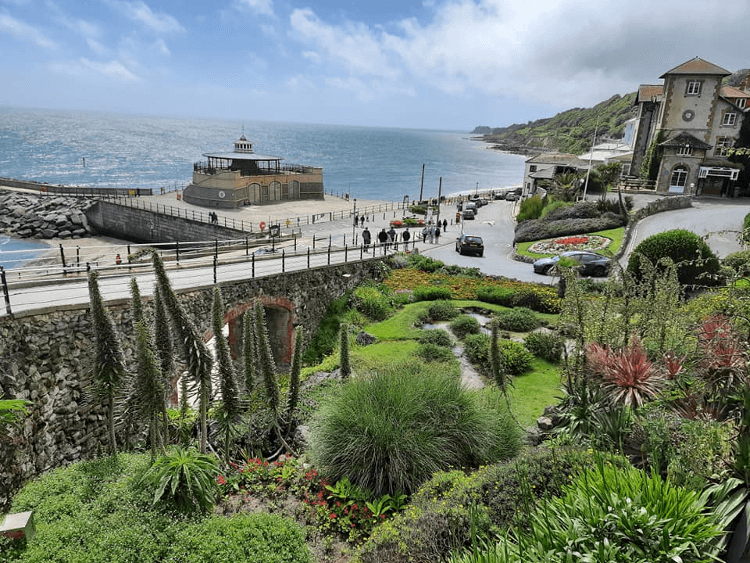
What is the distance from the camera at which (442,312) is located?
2044 cm

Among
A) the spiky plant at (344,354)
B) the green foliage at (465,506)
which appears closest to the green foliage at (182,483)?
the green foliage at (465,506)

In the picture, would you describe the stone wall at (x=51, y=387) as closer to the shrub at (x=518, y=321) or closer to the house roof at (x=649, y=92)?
the shrub at (x=518, y=321)

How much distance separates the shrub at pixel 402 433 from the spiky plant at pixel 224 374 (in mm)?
1724

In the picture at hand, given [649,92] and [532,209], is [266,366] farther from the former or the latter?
[649,92]

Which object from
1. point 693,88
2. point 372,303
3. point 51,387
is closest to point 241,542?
point 51,387

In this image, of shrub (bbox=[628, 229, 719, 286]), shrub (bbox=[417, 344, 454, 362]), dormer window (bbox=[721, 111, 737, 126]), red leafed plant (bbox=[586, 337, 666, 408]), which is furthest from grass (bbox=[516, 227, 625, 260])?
dormer window (bbox=[721, 111, 737, 126])

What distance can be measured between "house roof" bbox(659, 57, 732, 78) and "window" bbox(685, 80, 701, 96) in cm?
97

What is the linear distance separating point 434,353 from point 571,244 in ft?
64.7

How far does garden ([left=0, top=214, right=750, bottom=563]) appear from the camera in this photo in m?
5.75

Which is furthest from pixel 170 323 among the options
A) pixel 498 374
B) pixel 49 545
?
pixel 498 374

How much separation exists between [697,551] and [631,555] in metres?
0.68

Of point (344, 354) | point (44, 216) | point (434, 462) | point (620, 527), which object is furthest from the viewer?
point (44, 216)

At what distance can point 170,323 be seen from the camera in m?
8.82

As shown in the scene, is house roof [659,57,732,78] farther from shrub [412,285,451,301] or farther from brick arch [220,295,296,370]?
brick arch [220,295,296,370]
